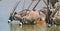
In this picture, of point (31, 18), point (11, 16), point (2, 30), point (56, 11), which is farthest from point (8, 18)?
point (2, 30)

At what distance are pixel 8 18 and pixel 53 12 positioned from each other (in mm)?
1957

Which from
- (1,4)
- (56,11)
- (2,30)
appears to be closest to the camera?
(2,30)

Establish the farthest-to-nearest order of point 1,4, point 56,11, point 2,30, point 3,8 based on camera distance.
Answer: point 1,4, point 3,8, point 56,11, point 2,30

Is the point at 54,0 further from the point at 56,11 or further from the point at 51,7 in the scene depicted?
the point at 56,11

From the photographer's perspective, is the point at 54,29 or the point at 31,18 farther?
the point at 31,18

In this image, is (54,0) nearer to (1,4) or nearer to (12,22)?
(12,22)

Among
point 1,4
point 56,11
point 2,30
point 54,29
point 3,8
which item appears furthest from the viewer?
point 1,4

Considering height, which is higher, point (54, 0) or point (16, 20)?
point (54, 0)

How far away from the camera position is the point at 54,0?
12.0 metres

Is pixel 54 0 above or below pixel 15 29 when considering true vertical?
above

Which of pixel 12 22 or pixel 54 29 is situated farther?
pixel 12 22

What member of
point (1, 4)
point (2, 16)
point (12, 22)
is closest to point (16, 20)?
point (12, 22)

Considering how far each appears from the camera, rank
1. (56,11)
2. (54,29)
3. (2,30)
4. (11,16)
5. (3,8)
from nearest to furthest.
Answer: (2,30) < (54,29) < (56,11) < (11,16) < (3,8)

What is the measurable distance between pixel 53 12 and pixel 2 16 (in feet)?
7.69
